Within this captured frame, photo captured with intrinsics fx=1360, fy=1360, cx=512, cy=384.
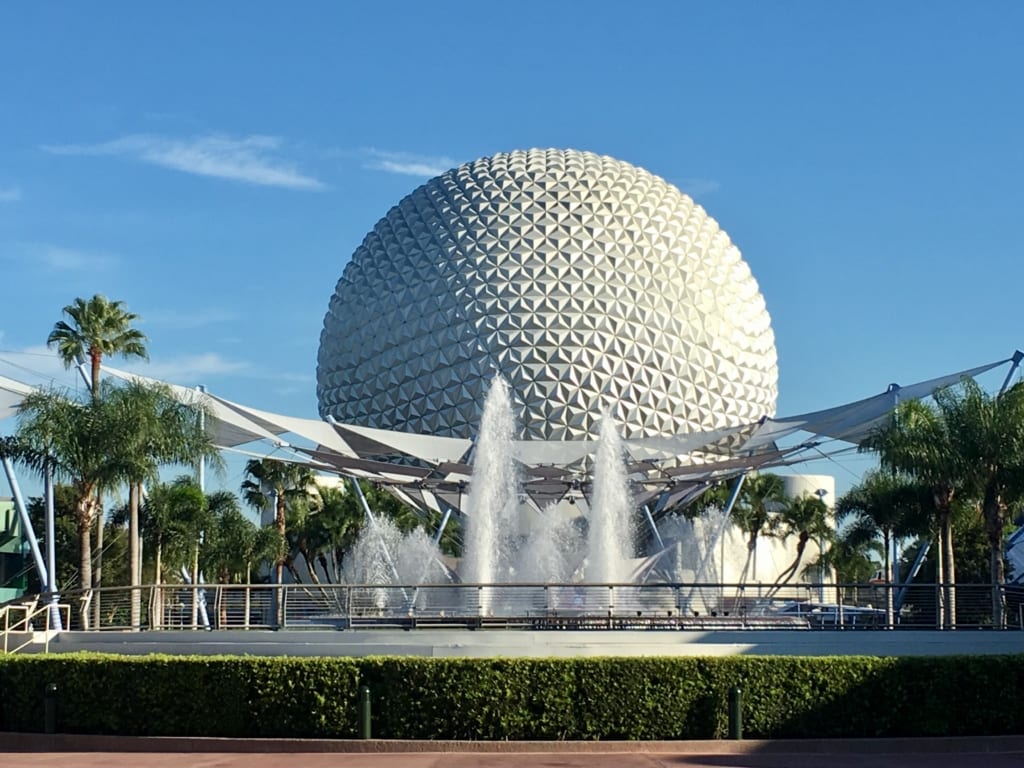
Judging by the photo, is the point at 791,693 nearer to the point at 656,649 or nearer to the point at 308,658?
the point at 656,649

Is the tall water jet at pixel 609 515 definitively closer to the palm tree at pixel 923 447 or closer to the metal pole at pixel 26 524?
the palm tree at pixel 923 447

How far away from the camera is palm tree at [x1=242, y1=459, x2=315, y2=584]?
167 ft

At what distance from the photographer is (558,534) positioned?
45.1 metres

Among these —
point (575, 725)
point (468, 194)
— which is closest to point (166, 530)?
point (468, 194)

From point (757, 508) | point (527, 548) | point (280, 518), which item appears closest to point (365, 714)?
point (527, 548)

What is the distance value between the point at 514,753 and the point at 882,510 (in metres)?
27.2

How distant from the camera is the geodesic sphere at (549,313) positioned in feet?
154

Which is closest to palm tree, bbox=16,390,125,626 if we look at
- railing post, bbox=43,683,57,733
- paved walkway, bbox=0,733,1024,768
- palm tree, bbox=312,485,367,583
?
railing post, bbox=43,683,57,733

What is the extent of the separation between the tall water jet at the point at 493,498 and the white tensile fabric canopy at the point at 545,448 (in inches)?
26.5

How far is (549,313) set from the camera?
4725 cm

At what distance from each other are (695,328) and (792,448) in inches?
375

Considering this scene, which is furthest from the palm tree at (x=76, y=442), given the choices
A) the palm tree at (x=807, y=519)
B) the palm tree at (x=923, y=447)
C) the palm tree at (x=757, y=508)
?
the palm tree at (x=807, y=519)

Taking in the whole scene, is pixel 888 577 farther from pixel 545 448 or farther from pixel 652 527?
pixel 545 448

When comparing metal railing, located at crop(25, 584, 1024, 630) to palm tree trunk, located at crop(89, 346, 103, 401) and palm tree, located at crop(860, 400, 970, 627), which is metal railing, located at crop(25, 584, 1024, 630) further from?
palm tree trunk, located at crop(89, 346, 103, 401)
